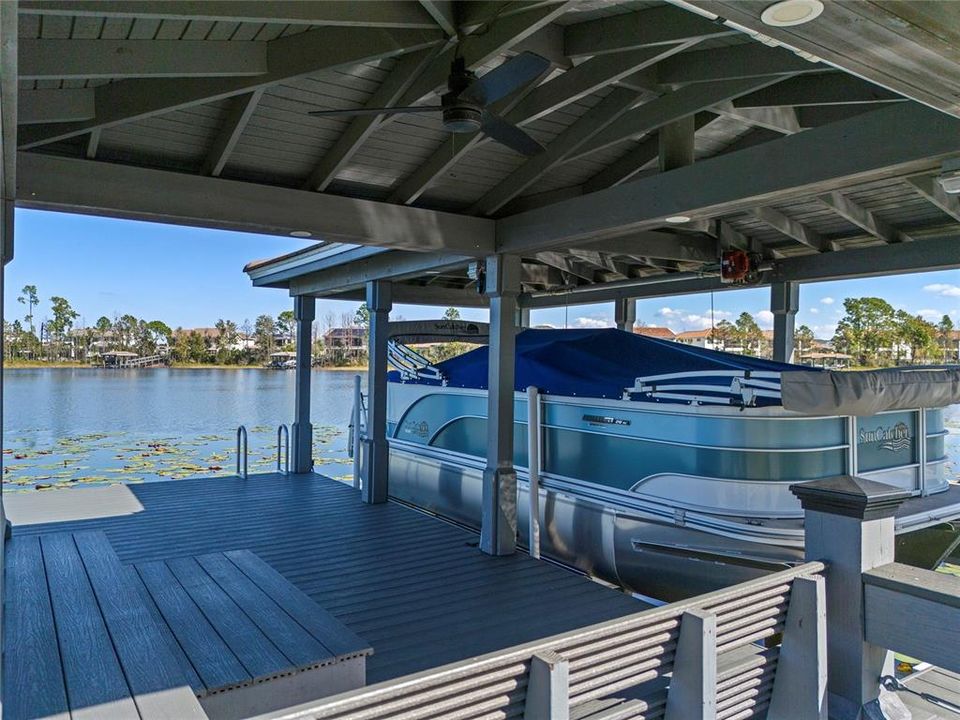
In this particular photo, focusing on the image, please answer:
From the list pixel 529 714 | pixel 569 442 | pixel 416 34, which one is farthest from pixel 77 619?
pixel 569 442

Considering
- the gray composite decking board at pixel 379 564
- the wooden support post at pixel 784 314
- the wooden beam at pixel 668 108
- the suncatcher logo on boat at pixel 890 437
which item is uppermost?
the wooden beam at pixel 668 108

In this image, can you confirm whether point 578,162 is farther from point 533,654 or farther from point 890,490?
point 533,654

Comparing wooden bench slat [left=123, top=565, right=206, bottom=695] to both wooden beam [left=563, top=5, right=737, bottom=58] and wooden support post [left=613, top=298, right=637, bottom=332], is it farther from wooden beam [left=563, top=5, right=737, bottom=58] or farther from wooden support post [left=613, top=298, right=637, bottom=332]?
wooden support post [left=613, top=298, right=637, bottom=332]

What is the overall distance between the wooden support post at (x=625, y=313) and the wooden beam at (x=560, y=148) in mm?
4512

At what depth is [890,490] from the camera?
2311 millimetres

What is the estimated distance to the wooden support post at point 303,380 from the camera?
30.4ft

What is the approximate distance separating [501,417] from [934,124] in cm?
370

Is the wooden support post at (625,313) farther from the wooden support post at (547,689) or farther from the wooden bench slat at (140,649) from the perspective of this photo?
the wooden support post at (547,689)

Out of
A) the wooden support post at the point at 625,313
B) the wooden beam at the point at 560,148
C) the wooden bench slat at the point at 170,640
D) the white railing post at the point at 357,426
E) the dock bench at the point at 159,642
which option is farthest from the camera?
the wooden support post at the point at 625,313

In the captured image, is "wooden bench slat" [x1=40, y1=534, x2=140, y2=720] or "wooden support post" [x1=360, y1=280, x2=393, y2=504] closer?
"wooden bench slat" [x1=40, y1=534, x2=140, y2=720]

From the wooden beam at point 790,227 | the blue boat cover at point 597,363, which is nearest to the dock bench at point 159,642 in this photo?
the blue boat cover at point 597,363

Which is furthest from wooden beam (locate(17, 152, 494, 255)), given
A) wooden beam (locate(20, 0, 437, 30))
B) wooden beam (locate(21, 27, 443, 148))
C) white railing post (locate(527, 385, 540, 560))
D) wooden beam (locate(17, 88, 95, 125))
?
wooden beam (locate(20, 0, 437, 30))

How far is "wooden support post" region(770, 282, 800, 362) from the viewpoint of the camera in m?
7.20

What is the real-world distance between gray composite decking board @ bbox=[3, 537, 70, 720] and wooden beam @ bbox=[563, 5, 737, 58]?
3238 millimetres
